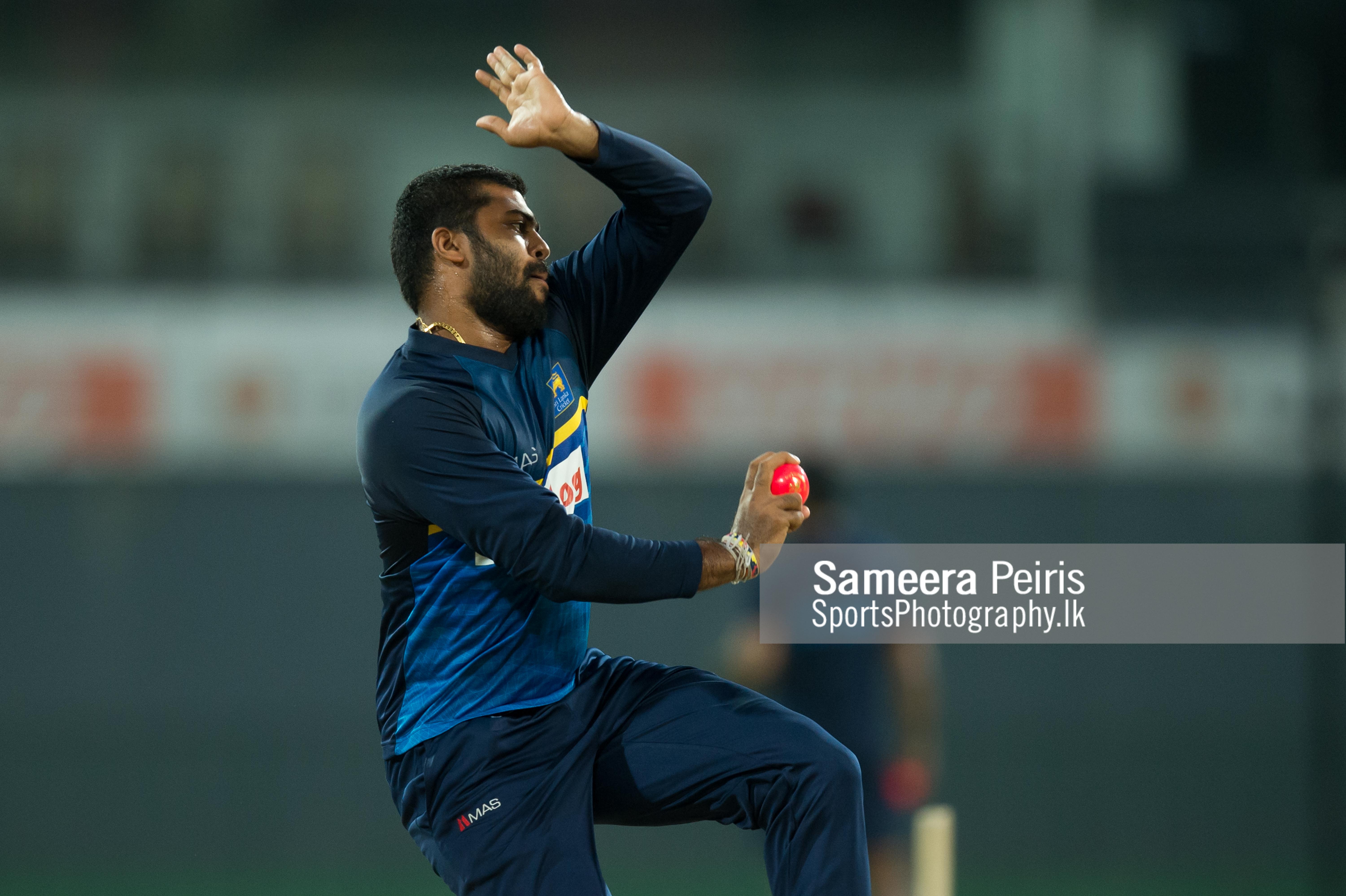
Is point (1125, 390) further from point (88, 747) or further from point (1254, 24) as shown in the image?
point (88, 747)

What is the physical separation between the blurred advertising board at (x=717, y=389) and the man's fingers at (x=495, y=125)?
5.05 metres

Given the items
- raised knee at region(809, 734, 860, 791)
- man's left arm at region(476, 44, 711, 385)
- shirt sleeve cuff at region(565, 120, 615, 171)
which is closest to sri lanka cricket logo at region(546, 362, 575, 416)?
man's left arm at region(476, 44, 711, 385)

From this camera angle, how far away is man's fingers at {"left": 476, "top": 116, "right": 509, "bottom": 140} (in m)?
2.27

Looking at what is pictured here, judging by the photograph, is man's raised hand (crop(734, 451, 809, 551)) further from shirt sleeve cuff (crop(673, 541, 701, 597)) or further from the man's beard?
the man's beard

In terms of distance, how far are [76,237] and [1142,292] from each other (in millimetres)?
6465

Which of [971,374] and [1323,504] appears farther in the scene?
[971,374]

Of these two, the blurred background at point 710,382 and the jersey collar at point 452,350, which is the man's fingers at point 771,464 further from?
the blurred background at point 710,382

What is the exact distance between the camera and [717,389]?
7.66 m

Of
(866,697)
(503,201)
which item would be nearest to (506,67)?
(503,201)

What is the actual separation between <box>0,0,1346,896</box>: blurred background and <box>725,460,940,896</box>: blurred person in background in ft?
5.78

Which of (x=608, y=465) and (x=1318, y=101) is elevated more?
(x=1318, y=101)

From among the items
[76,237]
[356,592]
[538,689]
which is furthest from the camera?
[76,237]

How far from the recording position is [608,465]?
7.48 m

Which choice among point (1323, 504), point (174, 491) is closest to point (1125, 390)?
point (1323, 504)
